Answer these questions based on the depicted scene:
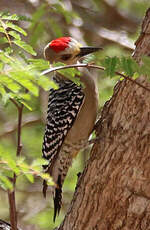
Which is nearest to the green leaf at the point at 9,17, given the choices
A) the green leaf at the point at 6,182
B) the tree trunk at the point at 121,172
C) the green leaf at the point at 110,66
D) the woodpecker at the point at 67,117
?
the green leaf at the point at 110,66

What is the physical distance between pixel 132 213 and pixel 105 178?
1.04 feet

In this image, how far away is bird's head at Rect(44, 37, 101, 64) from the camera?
205 inches

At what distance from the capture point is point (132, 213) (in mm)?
3615

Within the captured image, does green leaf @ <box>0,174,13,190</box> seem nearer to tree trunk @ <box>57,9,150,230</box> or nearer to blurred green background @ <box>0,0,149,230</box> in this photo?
tree trunk @ <box>57,9,150,230</box>

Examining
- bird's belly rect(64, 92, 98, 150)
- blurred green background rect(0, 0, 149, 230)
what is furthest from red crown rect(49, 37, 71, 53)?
bird's belly rect(64, 92, 98, 150)

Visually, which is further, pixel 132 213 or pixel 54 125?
pixel 54 125

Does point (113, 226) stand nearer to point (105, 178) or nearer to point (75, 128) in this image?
point (105, 178)

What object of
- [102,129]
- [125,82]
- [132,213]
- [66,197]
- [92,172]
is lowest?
[66,197]

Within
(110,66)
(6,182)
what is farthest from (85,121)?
(6,182)

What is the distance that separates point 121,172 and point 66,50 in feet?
6.41

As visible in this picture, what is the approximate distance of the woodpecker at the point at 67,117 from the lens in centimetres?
502

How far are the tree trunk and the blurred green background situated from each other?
196 centimetres

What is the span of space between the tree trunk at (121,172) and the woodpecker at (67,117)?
105cm

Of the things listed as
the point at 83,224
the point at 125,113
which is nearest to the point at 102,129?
the point at 125,113
